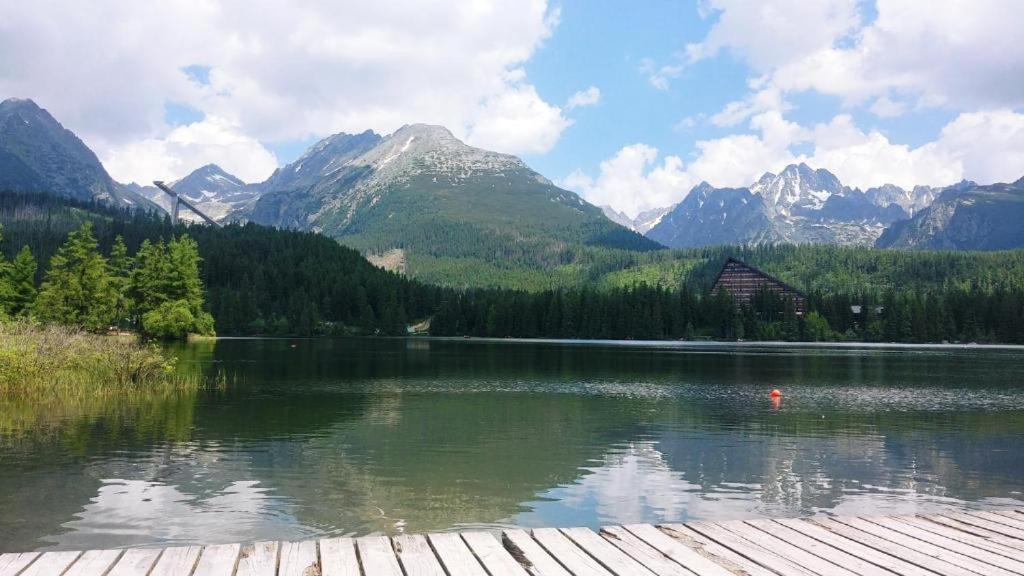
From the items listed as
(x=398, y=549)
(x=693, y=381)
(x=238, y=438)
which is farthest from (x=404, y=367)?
(x=398, y=549)

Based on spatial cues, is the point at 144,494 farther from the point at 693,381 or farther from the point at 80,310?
the point at 80,310

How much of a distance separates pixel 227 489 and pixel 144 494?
8.71 feet

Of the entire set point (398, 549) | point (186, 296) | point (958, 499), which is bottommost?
point (958, 499)

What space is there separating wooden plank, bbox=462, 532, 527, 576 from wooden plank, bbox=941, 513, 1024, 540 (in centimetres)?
958

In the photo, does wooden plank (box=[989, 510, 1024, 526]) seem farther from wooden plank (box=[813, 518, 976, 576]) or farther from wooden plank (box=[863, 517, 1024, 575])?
wooden plank (box=[813, 518, 976, 576])

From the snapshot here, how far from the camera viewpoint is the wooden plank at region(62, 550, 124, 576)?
34.8 ft

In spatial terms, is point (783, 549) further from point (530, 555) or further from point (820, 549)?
point (530, 555)

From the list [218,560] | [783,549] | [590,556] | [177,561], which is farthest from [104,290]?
[783,549]

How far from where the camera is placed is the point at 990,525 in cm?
1442

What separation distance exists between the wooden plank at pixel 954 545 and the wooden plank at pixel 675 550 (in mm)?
4350

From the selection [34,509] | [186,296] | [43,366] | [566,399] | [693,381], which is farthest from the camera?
[186,296]

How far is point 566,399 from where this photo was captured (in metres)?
59.8

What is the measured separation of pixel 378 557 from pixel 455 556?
3.93 ft

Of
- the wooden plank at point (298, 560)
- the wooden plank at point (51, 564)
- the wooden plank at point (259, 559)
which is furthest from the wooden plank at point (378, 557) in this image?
the wooden plank at point (51, 564)
